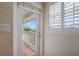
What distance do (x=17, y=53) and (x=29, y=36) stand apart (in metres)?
0.22

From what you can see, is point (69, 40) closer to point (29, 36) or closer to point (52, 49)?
point (52, 49)

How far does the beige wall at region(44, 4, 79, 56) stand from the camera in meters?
1.03

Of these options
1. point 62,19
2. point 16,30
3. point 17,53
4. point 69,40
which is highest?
point 62,19

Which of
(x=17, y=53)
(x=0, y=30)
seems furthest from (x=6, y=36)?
(x=17, y=53)

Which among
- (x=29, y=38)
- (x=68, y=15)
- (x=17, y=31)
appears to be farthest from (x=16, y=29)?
(x=68, y=15)

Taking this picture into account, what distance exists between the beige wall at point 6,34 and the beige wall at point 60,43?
0.37 m

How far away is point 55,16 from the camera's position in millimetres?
1098

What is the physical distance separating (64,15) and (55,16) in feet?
0.31

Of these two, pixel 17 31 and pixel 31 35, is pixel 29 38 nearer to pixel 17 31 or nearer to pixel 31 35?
pixel 31 35

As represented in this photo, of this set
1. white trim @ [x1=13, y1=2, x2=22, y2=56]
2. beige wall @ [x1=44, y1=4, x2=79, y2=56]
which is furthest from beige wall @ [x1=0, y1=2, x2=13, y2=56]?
beige wall @ [x1=44, y1=4, x2=79, y2=56]

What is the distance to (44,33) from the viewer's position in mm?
1092

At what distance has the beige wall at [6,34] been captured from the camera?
1.07 m

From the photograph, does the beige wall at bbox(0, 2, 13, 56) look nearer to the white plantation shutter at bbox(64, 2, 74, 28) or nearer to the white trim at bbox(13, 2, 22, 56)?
the white trim at bbox(13, 2, 22, 56)

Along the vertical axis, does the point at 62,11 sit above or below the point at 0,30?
above
